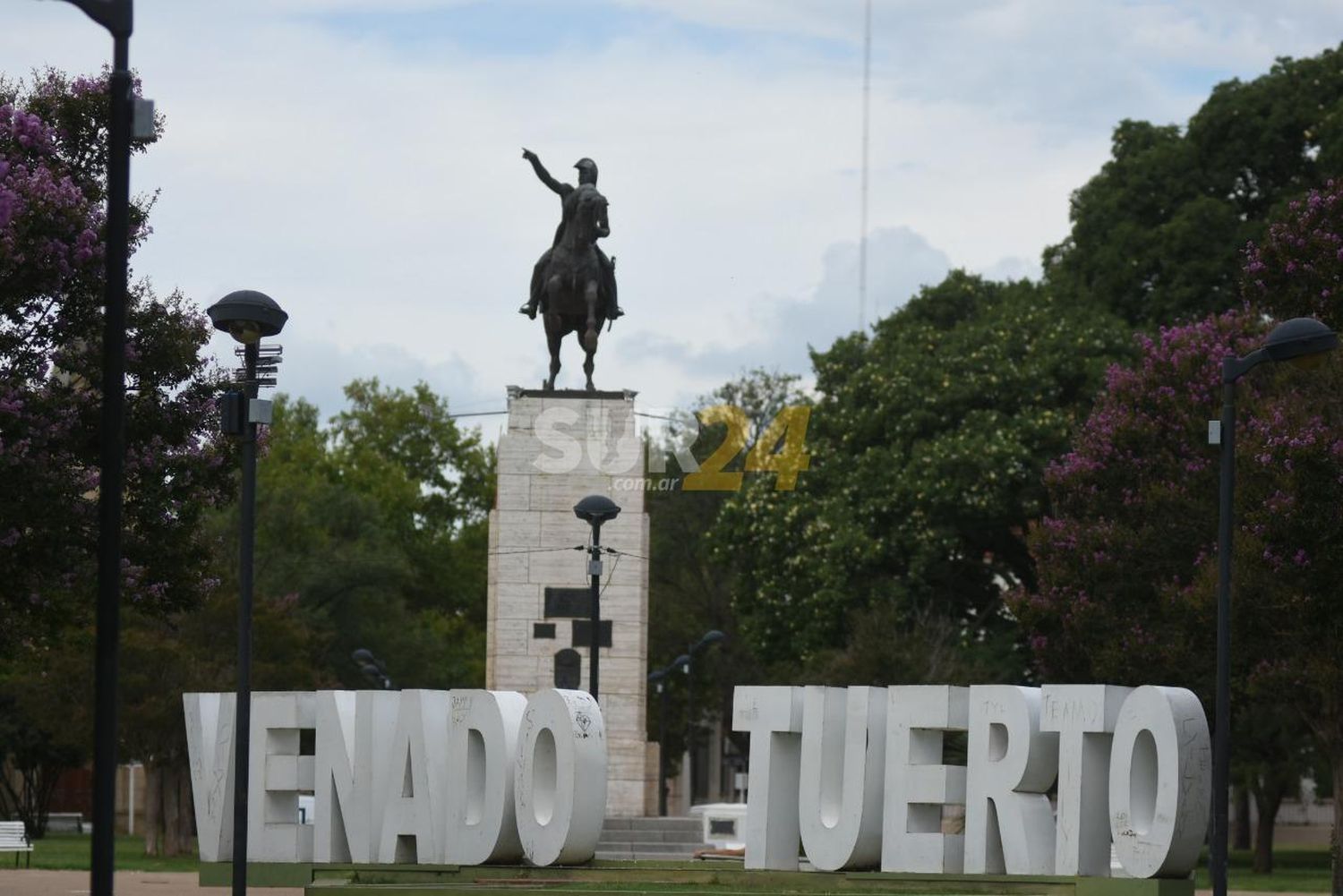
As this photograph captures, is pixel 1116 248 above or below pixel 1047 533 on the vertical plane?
above

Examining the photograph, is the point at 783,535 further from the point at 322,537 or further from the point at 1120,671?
the point at 322,537

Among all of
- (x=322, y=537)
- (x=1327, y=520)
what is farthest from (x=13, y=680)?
(x=1327, y=520)

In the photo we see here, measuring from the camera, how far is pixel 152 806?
156 feet

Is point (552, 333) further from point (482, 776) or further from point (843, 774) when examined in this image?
point (843, 774)

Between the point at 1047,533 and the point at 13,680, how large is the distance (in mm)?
26153

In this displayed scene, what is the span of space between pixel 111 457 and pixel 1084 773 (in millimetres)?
11351

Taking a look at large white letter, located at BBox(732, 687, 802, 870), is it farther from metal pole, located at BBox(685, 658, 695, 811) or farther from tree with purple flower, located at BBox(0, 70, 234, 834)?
metal pole, located at BBox(685, 658, 695, 811)

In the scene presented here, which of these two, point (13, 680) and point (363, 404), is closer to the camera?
point (13, 680)

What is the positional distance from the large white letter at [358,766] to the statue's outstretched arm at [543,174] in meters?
12.3

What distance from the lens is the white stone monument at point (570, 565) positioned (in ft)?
117

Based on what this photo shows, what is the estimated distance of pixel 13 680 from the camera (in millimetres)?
51812

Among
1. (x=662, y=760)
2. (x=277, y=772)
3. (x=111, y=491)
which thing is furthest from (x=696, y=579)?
(x=111, y=491)

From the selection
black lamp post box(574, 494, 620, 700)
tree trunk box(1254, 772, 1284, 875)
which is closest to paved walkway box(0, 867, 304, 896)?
black lamp post box(574, 494, 620, 700)

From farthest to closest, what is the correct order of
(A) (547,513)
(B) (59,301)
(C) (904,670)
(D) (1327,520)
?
1. (C) (904,670)
2. (A) (547,513)
3. (D) (1327,520)
4. (B) (59,301)
